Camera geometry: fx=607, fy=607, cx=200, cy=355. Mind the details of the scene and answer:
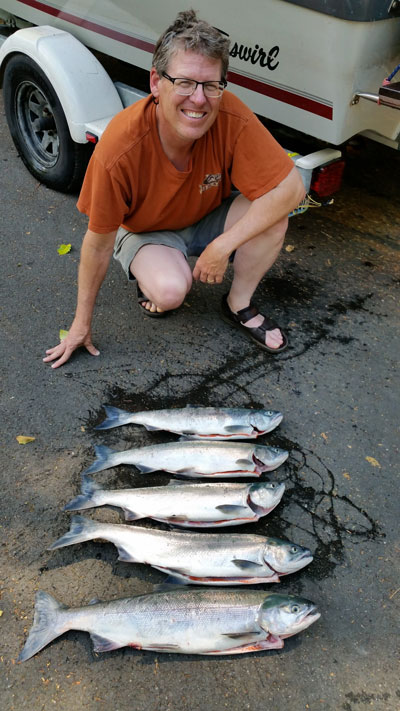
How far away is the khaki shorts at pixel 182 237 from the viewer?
141 inches

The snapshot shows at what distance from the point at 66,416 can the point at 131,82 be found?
3842mm

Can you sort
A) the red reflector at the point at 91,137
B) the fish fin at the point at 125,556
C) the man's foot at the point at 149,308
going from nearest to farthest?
the fish fin at the point at 125,556 < the man's foot at the point at 149,308 < the red reflector at the point at 91,137

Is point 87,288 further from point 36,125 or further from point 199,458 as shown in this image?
point 36,125

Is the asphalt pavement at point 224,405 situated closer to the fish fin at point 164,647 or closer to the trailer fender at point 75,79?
the fish fin at point 164,647

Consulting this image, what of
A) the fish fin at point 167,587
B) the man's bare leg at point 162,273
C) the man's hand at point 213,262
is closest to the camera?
the fish fin at point 167,587

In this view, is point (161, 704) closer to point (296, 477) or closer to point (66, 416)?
point (296, 477)

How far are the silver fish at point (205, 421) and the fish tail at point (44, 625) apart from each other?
0.98 m

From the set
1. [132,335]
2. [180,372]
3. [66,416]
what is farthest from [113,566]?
[132,335]

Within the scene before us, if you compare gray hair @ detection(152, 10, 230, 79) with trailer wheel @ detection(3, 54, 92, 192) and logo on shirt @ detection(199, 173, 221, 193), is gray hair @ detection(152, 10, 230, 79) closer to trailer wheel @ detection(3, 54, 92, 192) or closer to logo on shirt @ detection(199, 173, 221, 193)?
logo on shirt @ detection(199, 173, 221, 193)

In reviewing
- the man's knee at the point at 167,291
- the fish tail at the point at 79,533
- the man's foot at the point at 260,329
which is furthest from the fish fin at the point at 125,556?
the man's foot at the point at 260,329

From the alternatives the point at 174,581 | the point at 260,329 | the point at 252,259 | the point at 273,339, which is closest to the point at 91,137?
the point at 252,259

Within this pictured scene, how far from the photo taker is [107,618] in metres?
2.33

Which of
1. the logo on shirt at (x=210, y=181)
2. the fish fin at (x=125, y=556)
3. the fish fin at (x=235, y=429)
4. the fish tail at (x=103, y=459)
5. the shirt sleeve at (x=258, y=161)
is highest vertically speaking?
the shirt sleeve at (x=258, y=161)

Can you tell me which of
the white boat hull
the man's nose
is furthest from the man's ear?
the white boat hull
